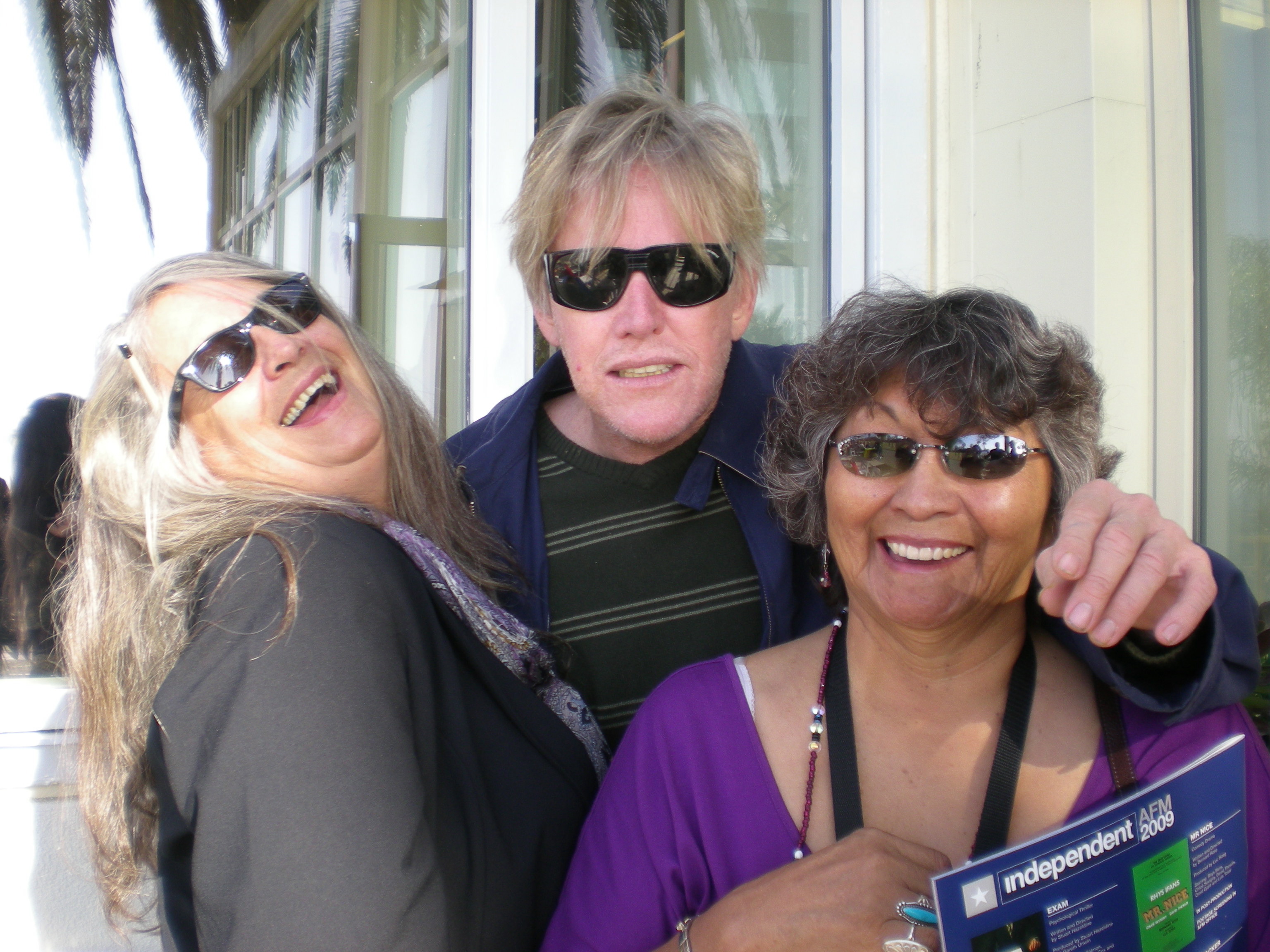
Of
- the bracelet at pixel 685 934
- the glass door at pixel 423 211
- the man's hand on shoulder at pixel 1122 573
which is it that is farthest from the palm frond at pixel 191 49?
the man's hand on shoulder at pixel 1122 573

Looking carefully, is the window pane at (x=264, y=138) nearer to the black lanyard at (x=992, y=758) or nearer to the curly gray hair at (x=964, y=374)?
the curly gray hair at (x=964, y=374)

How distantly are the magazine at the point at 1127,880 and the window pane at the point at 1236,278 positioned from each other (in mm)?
2097

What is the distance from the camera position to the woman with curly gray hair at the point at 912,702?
4.01 ft

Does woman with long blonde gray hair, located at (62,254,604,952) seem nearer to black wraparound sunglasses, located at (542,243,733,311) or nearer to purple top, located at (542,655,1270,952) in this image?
purple top, located at (542,655,1270,952)

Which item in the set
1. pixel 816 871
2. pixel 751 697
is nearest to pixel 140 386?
pixel 751 697

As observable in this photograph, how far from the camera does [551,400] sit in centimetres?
211

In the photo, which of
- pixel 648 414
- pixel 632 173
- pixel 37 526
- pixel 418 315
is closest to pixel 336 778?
pixel 648 414

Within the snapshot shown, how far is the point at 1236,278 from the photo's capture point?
2787 millimetres

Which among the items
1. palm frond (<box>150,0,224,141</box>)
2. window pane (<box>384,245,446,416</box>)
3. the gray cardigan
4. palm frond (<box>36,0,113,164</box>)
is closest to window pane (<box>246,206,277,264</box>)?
palm frond (<box>150,0,224,141</box>)

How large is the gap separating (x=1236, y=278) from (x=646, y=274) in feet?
→ 6.82

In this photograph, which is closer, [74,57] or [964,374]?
[964,374]

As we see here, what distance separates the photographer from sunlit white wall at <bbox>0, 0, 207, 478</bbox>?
263cm

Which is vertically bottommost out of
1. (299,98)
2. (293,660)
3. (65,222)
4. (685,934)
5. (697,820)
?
(685,934)

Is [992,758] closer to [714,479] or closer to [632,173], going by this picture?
[714,479]
